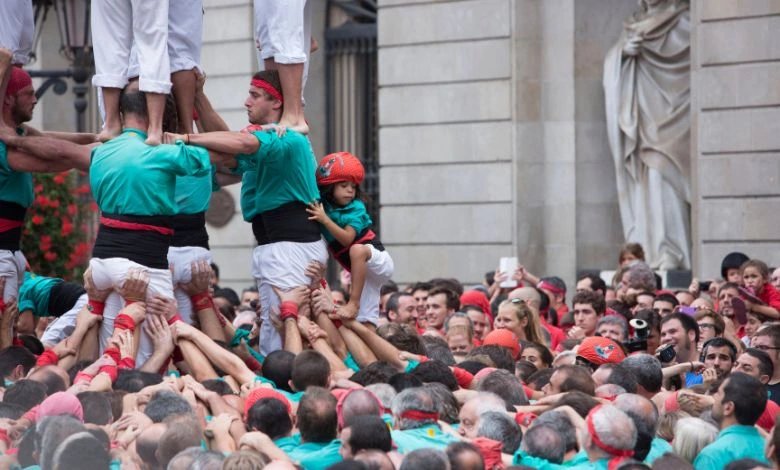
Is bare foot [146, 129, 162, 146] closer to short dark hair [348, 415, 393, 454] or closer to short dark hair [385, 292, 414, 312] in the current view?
short dark hair [348, 415, 393, 454]

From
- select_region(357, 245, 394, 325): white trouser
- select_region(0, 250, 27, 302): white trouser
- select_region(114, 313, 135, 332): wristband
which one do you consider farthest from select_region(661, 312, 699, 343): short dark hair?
select_region(0, 250, 27, 302): white trouser

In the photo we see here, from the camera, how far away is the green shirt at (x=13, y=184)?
31.9 ft

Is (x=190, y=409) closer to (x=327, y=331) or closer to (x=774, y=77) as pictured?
(x=327, y=331)

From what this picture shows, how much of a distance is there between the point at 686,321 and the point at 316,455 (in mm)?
3807

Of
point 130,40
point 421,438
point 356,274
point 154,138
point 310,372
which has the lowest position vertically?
point 421,438

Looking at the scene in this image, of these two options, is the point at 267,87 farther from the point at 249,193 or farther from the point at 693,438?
the point at 693,438

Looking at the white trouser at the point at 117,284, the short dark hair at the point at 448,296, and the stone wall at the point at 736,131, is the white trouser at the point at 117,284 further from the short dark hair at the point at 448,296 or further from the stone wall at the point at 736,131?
the stone wall at the point at 736,131

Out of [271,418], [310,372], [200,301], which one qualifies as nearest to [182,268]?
[200,301]

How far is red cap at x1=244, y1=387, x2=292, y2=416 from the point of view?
777cm

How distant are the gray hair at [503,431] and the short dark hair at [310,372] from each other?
113cm

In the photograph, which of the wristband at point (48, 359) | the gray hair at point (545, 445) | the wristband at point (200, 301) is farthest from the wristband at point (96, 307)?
the gray hair at point (545, 445)

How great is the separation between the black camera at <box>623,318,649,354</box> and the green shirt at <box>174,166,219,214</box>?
2.91 meters

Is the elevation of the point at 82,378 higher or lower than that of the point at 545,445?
higher

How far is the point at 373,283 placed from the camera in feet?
34.5
